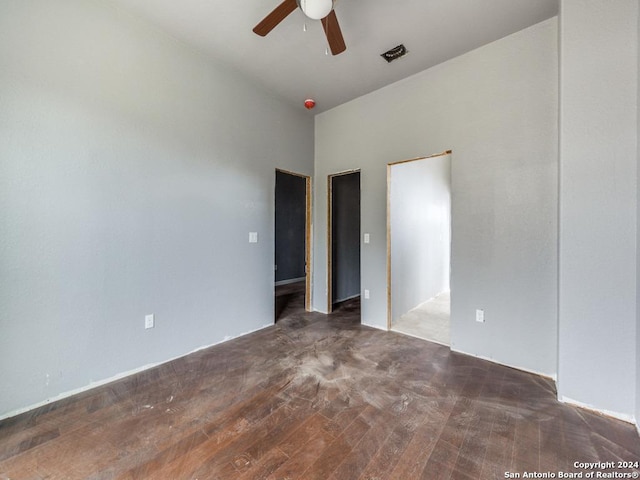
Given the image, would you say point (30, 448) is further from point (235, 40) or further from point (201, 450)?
point (235, 40)

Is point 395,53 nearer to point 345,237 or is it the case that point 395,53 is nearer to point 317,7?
point 317,7

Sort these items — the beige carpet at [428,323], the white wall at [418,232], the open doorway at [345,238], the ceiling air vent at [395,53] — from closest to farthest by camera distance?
the ceiling air vent at [395,53] → the beige carpet at [428,323] → the white wall at [418,232] → the open doorway at [345,238]

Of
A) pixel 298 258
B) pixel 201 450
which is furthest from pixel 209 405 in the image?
pixel 298 258

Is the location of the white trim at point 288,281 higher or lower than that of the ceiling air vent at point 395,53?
lower

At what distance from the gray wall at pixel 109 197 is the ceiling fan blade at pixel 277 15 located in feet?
3.65

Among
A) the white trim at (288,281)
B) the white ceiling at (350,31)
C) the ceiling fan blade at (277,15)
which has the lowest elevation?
the white trim at (288,281)

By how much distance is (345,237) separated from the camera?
15.3 feet

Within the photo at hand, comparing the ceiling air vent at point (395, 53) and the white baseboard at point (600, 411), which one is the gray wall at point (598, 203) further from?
the ceiling air vent at point (395, 53)

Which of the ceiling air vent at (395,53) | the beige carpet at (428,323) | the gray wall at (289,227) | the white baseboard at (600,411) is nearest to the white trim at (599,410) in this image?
the white baseboard at (600,411)

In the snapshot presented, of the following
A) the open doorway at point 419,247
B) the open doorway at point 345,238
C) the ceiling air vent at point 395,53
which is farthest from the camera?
the open doorway at point 345,238

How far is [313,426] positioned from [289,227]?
16.1 feet

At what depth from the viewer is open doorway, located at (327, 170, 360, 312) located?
175 inches

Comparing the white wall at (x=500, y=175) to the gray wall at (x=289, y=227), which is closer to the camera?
the white wall at (x=500, y=175)

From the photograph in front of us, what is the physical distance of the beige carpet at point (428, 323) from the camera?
296 cm
